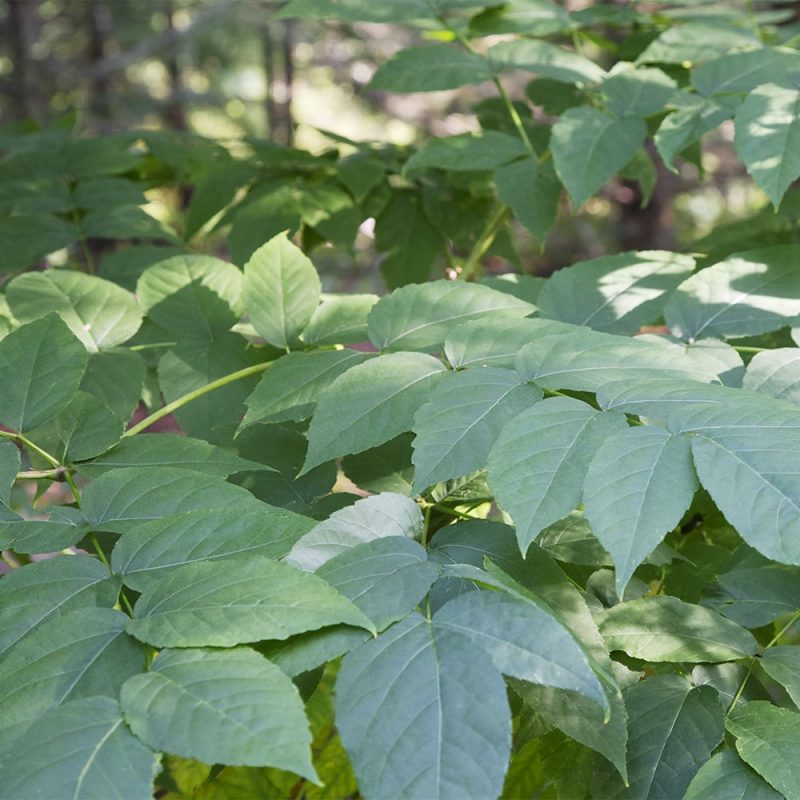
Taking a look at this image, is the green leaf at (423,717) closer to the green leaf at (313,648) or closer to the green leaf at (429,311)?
the green leaf at (313,648)

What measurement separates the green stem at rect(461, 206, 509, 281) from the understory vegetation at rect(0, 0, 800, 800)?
0.23m

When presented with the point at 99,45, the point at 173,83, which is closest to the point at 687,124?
the point at 99,45

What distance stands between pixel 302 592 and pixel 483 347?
0.40 m

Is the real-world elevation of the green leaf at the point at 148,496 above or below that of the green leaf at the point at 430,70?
below

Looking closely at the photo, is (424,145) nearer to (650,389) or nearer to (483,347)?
(483,347)

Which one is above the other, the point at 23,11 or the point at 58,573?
the point at 58,573

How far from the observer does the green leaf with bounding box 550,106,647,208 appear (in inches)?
53.5

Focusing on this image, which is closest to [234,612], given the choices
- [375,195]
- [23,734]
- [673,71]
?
[23,734]

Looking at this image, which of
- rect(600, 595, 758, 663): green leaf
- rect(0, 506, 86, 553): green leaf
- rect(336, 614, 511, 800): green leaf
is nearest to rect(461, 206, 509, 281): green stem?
rect(600, 595, 758, 663): green leaf

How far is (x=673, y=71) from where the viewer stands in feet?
6.20

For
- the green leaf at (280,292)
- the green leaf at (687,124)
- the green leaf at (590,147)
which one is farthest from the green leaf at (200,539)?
the green leaf at (687,124)

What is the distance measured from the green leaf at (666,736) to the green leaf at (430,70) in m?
1.12

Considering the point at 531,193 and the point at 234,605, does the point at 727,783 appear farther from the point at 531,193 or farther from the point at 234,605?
the point at 531,193

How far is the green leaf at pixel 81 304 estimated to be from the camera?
1225 millimetres
